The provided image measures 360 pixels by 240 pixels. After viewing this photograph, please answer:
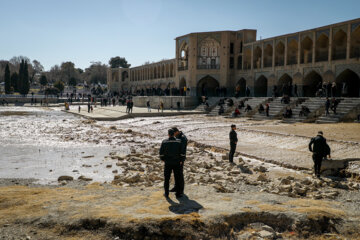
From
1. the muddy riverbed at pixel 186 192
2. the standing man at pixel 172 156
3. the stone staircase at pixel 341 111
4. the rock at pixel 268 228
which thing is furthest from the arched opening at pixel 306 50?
the rock at pixel 268 228

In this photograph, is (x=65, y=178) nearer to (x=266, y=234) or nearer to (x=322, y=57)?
(x=266, y=234)

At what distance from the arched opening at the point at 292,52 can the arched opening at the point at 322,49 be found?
242 centimetres

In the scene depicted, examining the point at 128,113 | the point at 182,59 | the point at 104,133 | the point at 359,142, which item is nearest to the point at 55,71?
the point at 182,59

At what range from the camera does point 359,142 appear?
37.6ft

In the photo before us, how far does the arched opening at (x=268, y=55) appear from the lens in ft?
109

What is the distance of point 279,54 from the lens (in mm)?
32500

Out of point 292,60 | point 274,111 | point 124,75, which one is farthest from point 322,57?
point 124,75

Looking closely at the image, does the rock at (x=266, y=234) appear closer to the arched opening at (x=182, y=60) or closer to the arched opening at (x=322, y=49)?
the arched opening at (x=322, y=49)

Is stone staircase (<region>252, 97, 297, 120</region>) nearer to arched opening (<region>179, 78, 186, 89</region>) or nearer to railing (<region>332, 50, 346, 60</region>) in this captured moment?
railing (<region>332, 50, 346, 60</region>)

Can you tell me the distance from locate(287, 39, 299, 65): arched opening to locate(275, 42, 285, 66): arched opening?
875 millimetres

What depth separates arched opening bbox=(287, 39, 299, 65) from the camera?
1207 inches

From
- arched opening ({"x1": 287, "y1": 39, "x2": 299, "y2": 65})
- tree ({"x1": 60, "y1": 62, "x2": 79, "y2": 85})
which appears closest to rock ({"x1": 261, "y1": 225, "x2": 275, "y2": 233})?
arched opening ({"x1": 287, "y1": 39, "x2": 299, "y2": 65})

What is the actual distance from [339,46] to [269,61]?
7605 millimetres

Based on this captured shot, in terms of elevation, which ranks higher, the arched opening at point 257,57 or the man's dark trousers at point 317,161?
the arched opening at point 257,57
